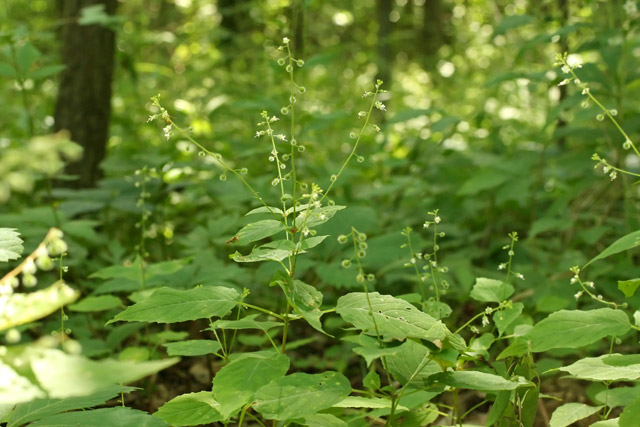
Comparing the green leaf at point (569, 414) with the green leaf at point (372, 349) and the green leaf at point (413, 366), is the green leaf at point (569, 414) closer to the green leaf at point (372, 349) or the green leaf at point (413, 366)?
the green leaf at point (413, 366)

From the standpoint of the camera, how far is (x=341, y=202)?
3.28 m

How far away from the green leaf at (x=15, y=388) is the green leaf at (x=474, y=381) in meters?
0.83

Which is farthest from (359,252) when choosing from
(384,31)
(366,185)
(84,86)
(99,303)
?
(384,31)

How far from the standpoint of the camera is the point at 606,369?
1.35 metres

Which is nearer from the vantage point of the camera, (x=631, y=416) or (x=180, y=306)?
(x=631, y=416)

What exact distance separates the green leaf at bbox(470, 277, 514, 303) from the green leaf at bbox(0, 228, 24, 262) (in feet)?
3.60

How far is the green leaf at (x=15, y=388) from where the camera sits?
0.87 m

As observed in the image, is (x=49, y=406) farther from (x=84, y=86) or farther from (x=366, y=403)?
(x=84, y=86)

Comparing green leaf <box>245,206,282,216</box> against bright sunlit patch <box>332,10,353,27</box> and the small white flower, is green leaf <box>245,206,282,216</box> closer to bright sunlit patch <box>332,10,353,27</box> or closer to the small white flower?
the small white flower

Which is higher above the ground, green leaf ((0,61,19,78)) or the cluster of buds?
green leaf ((0,61,19,78))

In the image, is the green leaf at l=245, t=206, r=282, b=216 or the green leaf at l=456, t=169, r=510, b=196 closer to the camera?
the green leaf at l=245, t=206, r=282, b=216

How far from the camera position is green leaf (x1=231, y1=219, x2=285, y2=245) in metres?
1.38

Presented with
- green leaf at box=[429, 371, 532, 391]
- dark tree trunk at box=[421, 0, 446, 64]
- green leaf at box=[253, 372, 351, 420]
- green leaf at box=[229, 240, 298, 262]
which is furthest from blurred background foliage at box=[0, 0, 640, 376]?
dark tree trunk at box=[421, 0, 446, 64]

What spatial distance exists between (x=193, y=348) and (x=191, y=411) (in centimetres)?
16
